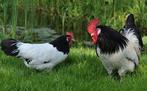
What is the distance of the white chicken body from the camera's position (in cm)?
489

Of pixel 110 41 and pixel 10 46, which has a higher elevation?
pixel 110 41

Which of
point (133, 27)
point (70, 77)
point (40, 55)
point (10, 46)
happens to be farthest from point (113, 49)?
point (10, 46)

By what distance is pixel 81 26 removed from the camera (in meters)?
8.77

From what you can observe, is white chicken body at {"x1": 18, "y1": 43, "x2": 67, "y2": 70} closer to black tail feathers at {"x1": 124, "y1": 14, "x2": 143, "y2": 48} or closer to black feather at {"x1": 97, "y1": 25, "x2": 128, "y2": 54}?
black feather at {"x1": 97, "y1": 25, "x2": 128, "y2": 54}

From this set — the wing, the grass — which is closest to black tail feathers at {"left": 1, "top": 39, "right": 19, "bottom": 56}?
the grass

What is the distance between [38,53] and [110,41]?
826mm

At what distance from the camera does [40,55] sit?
16.1ft

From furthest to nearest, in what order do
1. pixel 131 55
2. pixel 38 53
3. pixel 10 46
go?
pixel 10 46
pixel 38 53
pixel 131 55

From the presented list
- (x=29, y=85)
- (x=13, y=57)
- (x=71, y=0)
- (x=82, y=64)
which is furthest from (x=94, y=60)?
(x=71, y=0)

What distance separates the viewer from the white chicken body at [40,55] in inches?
193

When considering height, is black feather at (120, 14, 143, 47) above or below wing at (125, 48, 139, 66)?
above

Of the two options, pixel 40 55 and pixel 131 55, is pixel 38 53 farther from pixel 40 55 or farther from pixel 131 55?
pixel 131 55

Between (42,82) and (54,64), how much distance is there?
63 cm

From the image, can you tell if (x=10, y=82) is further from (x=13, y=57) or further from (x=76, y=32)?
(x=76, y=32)
